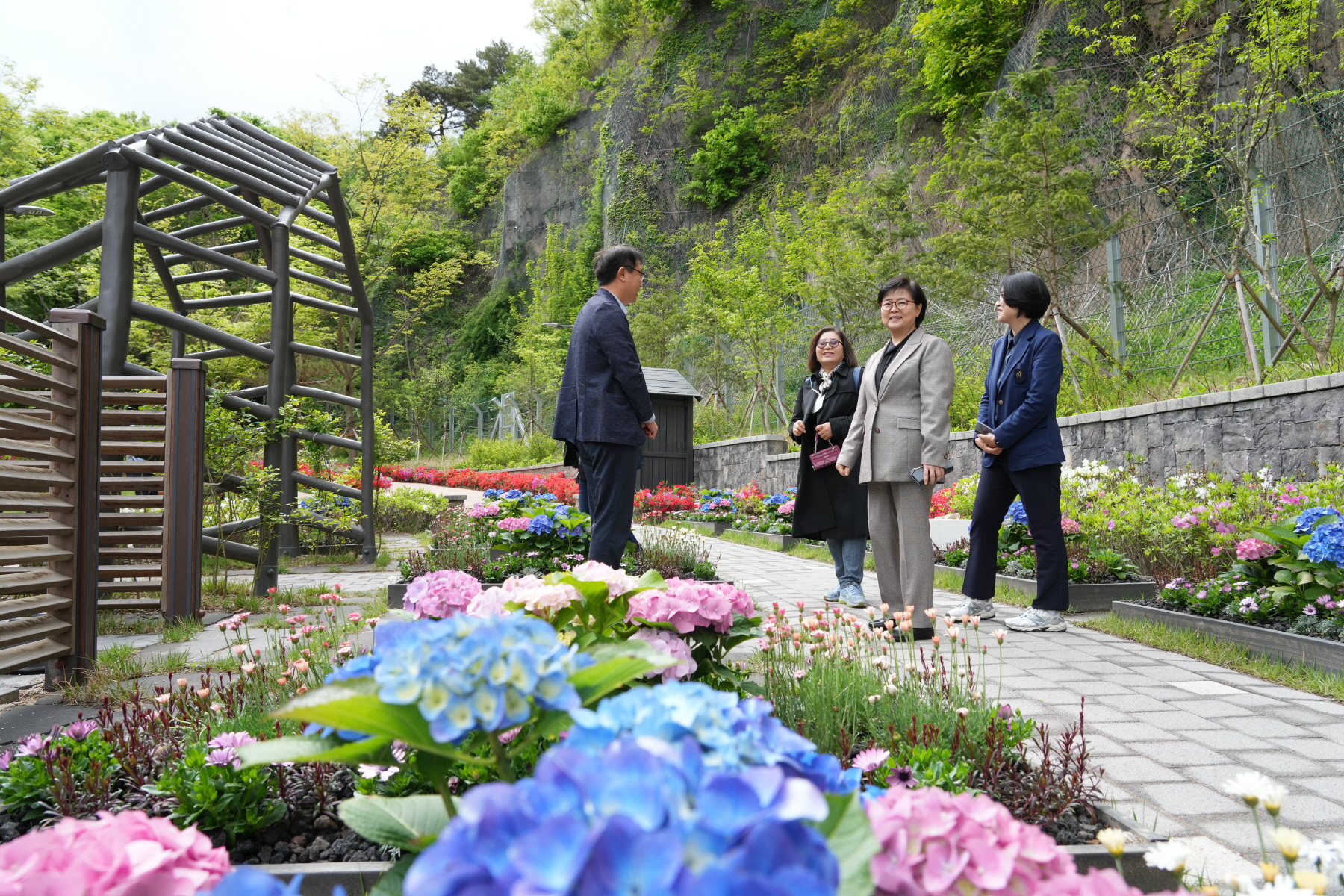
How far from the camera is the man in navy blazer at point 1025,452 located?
172 inches

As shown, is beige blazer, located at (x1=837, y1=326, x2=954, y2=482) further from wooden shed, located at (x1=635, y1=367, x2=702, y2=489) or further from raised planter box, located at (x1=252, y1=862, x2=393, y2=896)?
wooden shed, located at (x1=635, y1=367, x2=702, y2=489)

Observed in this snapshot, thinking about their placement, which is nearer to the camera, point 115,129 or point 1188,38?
point 1188,38

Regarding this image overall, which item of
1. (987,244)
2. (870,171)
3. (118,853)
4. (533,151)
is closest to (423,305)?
(533,151)

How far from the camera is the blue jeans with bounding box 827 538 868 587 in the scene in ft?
18.3

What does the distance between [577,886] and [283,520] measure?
6756mm

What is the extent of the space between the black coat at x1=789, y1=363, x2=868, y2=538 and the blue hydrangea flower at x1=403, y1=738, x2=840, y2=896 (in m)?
4.99

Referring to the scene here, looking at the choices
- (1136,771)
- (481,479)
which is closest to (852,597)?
(1136,771)

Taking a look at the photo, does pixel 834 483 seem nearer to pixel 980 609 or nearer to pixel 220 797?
pixel 980 609

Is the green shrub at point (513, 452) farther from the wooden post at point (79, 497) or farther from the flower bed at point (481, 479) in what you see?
the wooden post at point (79, 497)

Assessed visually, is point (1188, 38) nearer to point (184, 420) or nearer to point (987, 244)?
point (987, 244)

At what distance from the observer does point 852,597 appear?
5.37 m

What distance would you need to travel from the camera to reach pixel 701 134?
2886 cm

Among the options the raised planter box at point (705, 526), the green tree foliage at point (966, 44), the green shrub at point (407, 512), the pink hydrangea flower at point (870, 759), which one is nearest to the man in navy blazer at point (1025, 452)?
the pink hydrangea flower at point (870, 759)

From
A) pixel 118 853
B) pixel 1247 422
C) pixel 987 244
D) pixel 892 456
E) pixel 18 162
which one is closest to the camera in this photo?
pixel 118 853
